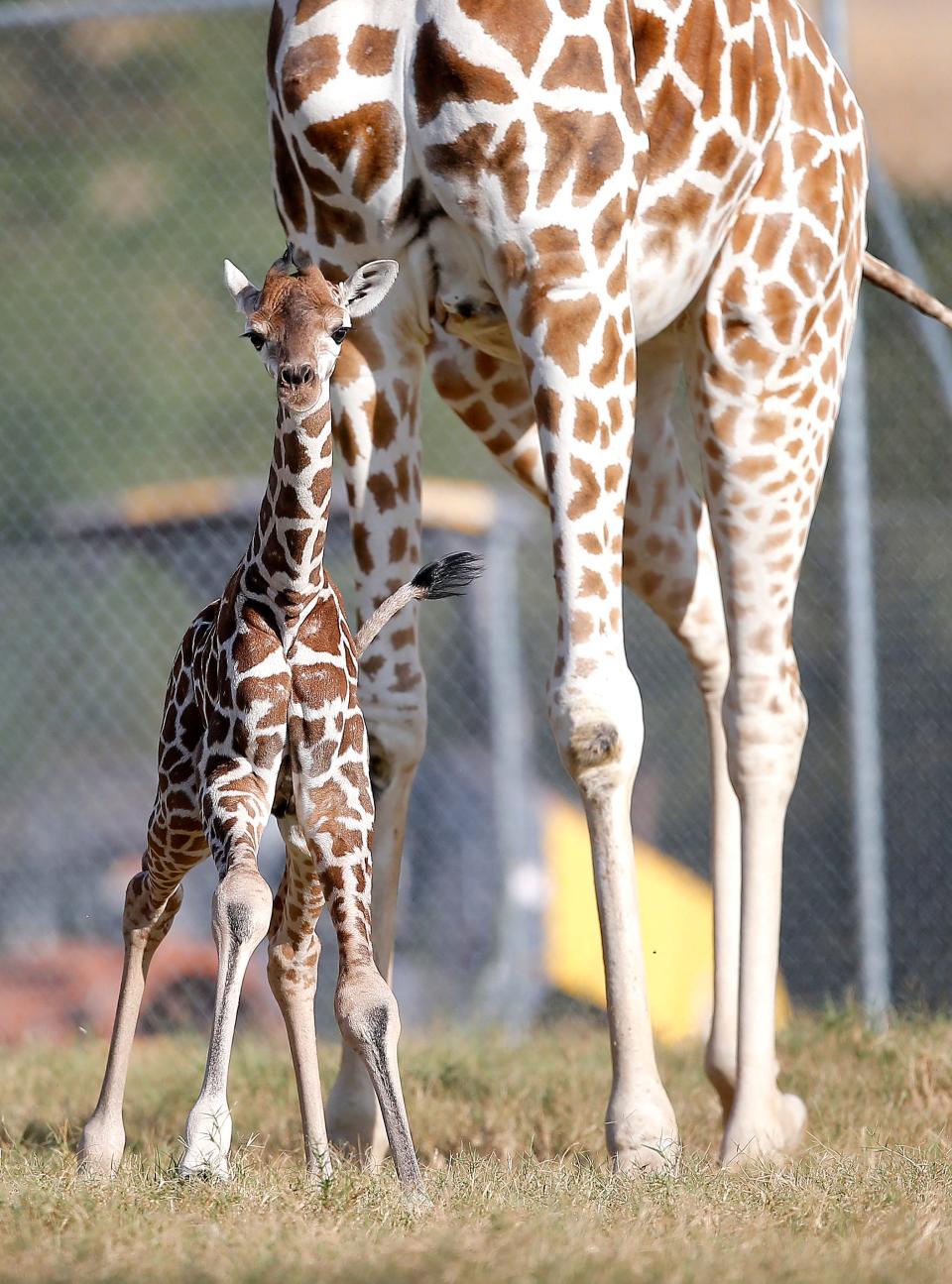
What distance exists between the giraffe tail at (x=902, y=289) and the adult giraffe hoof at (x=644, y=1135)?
98.0 inches

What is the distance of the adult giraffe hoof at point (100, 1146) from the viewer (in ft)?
11.3

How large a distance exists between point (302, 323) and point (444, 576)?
0.70 meters

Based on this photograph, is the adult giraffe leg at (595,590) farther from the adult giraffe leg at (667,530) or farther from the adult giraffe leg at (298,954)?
the adult giraffe leg at (667,530)

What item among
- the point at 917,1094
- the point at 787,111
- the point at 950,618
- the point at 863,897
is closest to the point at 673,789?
the point at 950,618

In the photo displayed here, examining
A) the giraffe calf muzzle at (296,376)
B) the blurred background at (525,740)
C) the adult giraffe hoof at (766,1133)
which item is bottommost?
the blurred background at (525,740)

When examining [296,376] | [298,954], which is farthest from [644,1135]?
[296,376]

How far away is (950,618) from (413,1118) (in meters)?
5.53

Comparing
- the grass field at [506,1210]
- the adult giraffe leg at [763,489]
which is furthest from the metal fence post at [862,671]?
the adult giraffe leg at [763,489]

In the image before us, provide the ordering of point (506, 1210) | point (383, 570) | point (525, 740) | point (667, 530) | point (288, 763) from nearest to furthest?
point (506, 1210) → point (288, 763) → point (383, 570) → point (667, 530) → point (525, 740)

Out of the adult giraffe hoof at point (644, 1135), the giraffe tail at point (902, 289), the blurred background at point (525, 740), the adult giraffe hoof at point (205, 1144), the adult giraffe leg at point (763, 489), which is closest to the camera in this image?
the adult giraffe hoof at point (205, 1144)

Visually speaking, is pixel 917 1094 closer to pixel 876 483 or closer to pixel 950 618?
pixel 950 618

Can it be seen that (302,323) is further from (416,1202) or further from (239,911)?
(416,1202)

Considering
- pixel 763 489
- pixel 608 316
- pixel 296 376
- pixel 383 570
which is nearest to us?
pixel 296 376

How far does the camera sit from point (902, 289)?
4930 mm
